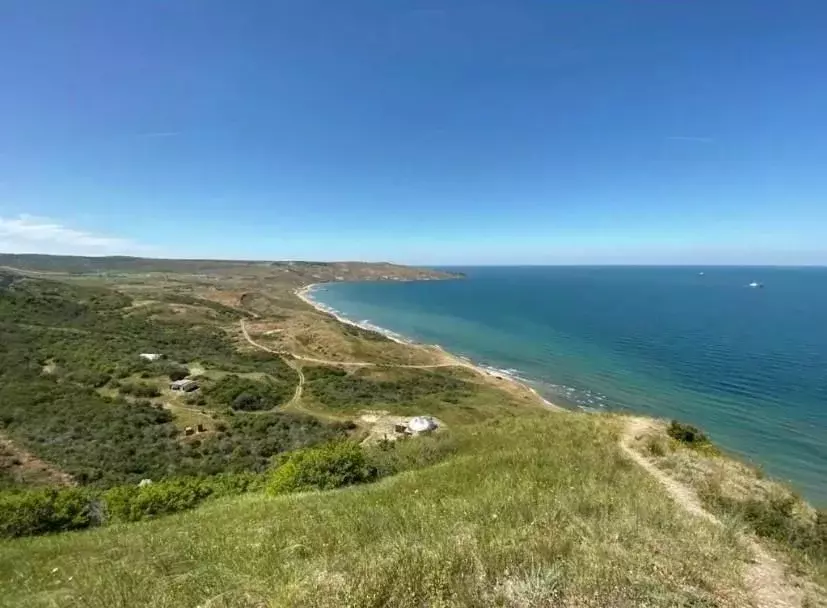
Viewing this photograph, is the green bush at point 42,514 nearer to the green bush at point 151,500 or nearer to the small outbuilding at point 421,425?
the green bush at point 151,500

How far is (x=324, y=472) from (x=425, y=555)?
1009cm

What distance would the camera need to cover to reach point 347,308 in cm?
14438

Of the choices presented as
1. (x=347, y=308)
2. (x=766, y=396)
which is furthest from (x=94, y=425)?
(x=347, y=308)

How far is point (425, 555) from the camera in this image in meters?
5.34

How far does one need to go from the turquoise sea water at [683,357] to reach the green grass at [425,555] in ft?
105

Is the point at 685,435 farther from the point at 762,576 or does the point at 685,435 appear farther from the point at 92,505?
the point at 92,505

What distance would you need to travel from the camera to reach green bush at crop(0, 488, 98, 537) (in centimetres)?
1410

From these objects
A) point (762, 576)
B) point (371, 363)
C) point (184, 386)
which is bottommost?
point (371, 363)

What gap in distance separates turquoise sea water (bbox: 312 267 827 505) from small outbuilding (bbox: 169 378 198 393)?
1516 inches

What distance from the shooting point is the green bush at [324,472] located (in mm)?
14226

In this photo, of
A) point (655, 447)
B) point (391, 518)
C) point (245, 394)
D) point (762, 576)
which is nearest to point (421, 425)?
point (245, 394)

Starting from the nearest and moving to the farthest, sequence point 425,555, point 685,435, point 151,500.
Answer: point 425,555, point 151,500, point 685,435

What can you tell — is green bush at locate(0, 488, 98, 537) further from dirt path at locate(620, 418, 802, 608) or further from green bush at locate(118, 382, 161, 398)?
green bush at locate(118, 382, 161, 398)

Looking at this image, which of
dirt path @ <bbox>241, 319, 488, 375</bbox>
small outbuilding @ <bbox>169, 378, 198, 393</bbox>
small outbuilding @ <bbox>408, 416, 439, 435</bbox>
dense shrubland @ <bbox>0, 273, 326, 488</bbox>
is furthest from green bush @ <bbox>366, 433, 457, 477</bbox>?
dirt path @ <bbox>241, 319, 488, 375</bbox>
